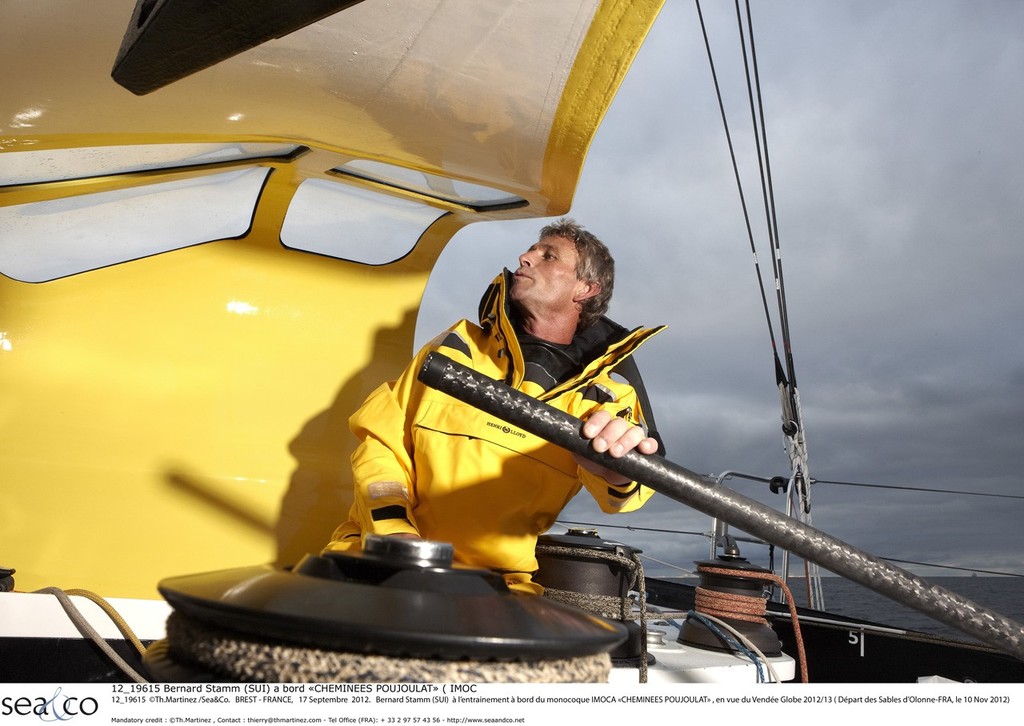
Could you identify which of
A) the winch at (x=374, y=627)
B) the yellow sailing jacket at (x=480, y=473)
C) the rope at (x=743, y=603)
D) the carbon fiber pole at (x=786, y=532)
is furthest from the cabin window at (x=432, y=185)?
the winch at (x=374, y=627)

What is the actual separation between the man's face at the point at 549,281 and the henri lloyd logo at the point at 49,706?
1863mm

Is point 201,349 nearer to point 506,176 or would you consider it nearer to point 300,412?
point 300,412

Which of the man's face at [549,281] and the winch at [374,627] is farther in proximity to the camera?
the man's face at [549,281]

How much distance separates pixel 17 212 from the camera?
89.7 inches

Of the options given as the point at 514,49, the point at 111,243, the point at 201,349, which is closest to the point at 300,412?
the point at 201,349

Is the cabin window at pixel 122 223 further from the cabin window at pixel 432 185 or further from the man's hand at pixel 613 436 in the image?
the man's hand at pixel 613 436

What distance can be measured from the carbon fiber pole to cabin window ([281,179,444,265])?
180 centimetres

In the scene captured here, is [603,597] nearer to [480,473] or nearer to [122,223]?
[480,473]

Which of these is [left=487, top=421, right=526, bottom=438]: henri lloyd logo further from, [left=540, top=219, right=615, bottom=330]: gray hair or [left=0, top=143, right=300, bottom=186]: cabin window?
[left=0, top=143, right=300, bottom=186]: cabin window

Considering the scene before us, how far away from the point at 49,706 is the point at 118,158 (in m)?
1.67

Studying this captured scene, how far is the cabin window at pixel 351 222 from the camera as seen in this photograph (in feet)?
8.96

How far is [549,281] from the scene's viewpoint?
2719 millimetres

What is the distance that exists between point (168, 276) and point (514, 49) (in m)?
1.46

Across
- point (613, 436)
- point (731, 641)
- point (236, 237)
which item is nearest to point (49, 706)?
point (613, 436)
